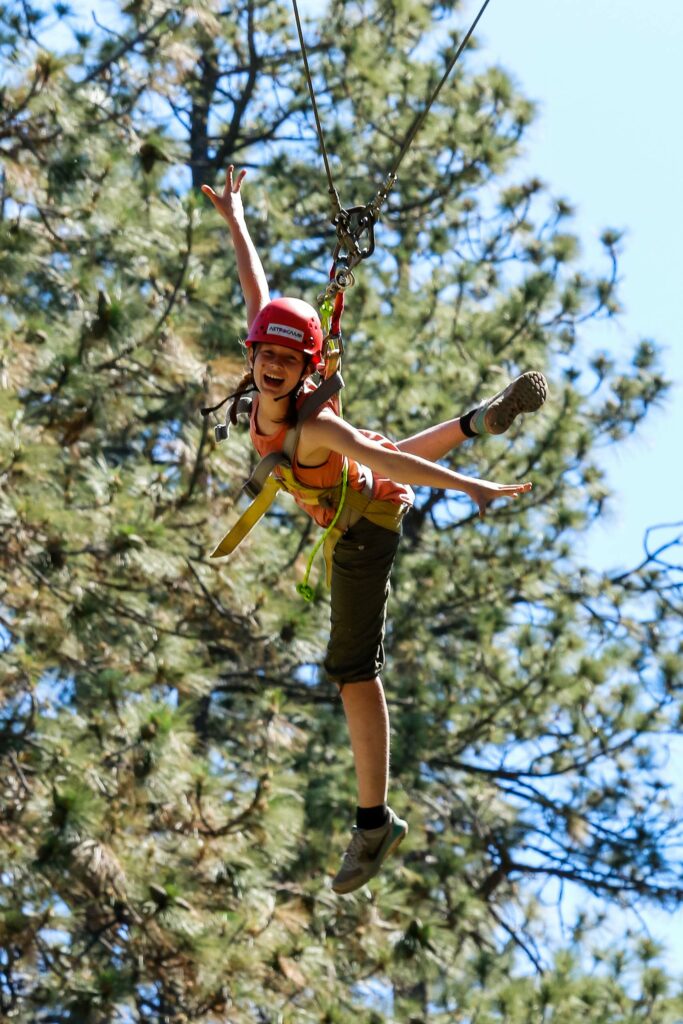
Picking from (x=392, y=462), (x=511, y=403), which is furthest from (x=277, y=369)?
(x=511, y=403)

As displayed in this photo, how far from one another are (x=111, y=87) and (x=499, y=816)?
4.45 m

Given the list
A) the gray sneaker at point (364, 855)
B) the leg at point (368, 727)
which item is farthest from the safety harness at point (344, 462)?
the gray sneaker at point (364, 855)

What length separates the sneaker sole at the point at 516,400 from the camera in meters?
3.82

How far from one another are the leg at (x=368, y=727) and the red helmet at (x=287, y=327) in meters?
0.89

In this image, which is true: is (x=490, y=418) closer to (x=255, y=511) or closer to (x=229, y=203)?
(x=255, y=511)

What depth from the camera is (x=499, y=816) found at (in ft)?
31.0

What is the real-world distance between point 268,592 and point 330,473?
3073mm

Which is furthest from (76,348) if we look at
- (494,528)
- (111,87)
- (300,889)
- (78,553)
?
(494,528)

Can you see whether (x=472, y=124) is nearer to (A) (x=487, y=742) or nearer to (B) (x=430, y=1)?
(B) (x=430, y=1)

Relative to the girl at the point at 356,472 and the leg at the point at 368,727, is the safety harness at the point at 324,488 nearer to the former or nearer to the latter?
the girl at the point at 356,472

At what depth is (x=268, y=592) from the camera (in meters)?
7.05

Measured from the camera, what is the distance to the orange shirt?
393cm

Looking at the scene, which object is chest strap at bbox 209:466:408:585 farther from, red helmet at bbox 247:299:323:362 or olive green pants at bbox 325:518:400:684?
red helmet at bbox 247:299:323:362

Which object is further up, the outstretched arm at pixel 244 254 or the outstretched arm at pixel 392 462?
the outstretched arm at pixel 244 254
